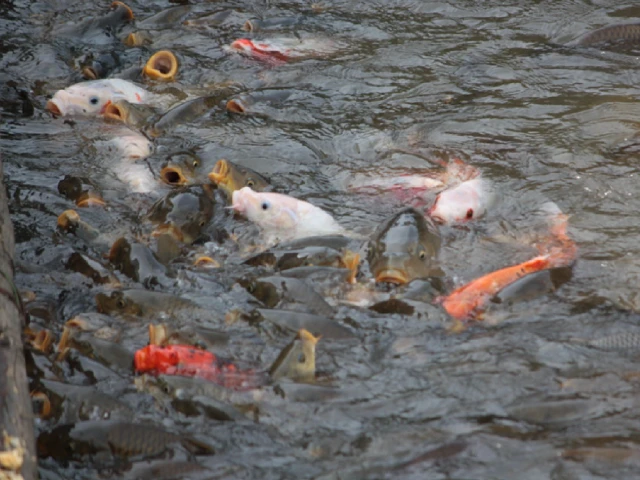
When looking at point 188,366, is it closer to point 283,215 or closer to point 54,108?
point 283,215

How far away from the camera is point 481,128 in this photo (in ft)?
22.8

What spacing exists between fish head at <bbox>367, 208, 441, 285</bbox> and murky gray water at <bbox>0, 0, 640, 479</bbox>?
0.18 metres

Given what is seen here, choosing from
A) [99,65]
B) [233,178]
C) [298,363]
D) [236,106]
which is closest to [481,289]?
[298,363]

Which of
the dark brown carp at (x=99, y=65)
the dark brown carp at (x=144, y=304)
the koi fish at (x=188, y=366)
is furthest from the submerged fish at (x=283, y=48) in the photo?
the koi fish at (x=188, y=366)

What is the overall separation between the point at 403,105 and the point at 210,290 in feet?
9.82

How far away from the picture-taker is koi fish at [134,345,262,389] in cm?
425

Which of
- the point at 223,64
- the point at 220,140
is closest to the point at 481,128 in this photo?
the point at 220,140

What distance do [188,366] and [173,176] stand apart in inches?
94.1

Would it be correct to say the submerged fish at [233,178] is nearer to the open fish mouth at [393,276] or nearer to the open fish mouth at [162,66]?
the open fish mouth at [393,276]

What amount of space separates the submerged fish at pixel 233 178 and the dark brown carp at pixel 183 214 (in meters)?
0.22

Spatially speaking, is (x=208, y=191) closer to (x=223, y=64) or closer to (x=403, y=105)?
(x=403, y=105)

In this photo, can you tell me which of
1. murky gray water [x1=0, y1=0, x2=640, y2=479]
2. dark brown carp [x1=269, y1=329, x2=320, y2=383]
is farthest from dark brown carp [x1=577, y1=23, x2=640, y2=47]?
dark brown carp [x1=269, y1=329, x2=320, y2=383]

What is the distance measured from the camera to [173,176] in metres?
6.39

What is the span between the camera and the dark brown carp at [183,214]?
561 centimetres
